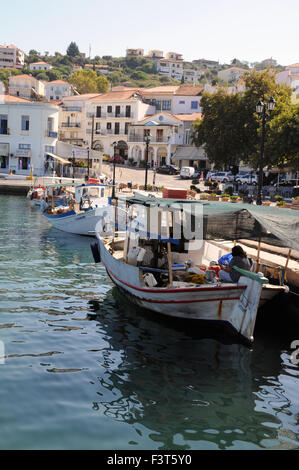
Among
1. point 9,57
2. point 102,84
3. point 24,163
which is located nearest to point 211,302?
point 24,163

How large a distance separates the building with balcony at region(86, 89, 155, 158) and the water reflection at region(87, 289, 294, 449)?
6443 cm

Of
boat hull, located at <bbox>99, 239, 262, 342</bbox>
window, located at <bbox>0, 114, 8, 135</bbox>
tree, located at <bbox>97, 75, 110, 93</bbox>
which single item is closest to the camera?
boat hull, located at <bbox>99, 239, 262, 342</bbox>

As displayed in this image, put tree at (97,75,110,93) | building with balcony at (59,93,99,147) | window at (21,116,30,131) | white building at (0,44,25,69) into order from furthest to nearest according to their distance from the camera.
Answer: white building at (0,44,25,69)
tree at (97,75,110,93)
building with balcony at (59,93,99,147)
window at (21,116,30,131)

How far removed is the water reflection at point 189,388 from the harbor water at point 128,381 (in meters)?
0.02

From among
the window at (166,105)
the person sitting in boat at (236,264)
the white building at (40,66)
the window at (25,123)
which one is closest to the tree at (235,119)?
the window at (25,123)

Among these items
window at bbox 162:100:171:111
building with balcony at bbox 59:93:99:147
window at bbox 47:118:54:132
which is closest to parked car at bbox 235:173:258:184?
window at bbox 47:118:54:132

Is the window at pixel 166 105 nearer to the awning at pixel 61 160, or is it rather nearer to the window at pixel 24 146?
the awning at pixel 61 160

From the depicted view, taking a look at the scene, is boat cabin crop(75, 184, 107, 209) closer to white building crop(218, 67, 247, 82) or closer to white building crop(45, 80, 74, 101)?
white building crop(45, 80, 74, 101)

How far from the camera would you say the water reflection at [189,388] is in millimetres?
7902

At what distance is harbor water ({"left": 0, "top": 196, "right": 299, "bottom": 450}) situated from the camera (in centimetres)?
770

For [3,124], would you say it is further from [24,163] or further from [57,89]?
[57,89]

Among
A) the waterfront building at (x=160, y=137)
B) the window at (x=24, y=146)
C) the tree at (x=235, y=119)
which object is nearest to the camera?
the tree at (x=235, y=119)

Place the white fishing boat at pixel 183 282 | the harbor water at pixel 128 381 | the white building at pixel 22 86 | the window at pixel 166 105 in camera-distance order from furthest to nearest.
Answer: the white building at pixel 22 86 < the window at pixel 166 105 < the white fishing boat at pixel 183 282 < the harbor water at pixel 128 381

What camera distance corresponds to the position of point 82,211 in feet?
97.2
